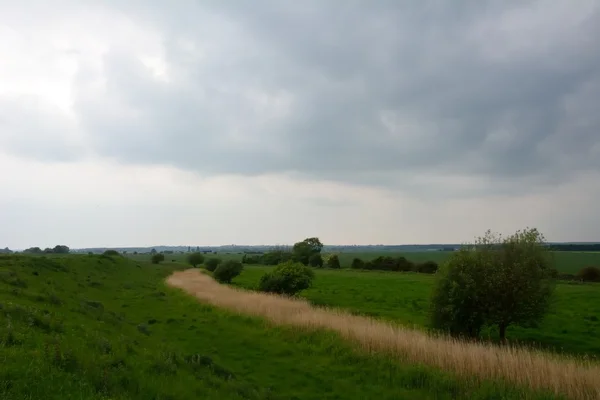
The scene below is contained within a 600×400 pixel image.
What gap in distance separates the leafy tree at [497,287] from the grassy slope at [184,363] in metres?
7.85

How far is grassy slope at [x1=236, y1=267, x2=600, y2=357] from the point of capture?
25.6 m

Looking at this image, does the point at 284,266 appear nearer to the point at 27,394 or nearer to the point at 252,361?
the point at 252,361

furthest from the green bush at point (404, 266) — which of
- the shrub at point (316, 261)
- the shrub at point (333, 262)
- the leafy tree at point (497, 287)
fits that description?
the leafy tree at point (497, 287)

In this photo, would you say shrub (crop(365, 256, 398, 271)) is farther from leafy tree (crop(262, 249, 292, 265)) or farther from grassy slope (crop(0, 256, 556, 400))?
grassy slope (crop(0, 256, 556, 400))

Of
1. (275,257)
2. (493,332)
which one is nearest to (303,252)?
(275,257)

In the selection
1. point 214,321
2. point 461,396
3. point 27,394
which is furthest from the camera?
point 214,321

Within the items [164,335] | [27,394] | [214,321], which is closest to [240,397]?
[27,394]

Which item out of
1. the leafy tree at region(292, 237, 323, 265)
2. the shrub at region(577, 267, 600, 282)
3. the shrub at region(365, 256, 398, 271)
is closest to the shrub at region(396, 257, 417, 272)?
the shrub at region(365, 256, 398, 271)

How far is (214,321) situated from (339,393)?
44.2ft

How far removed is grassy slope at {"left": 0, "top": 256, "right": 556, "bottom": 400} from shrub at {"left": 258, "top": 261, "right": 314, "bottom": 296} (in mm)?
18344

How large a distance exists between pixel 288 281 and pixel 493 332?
1992 centimetres

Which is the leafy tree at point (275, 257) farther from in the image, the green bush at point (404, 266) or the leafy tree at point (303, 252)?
the green bush at point (404, 266)

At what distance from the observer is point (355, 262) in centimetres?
10669

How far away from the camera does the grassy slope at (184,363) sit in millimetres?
9055
